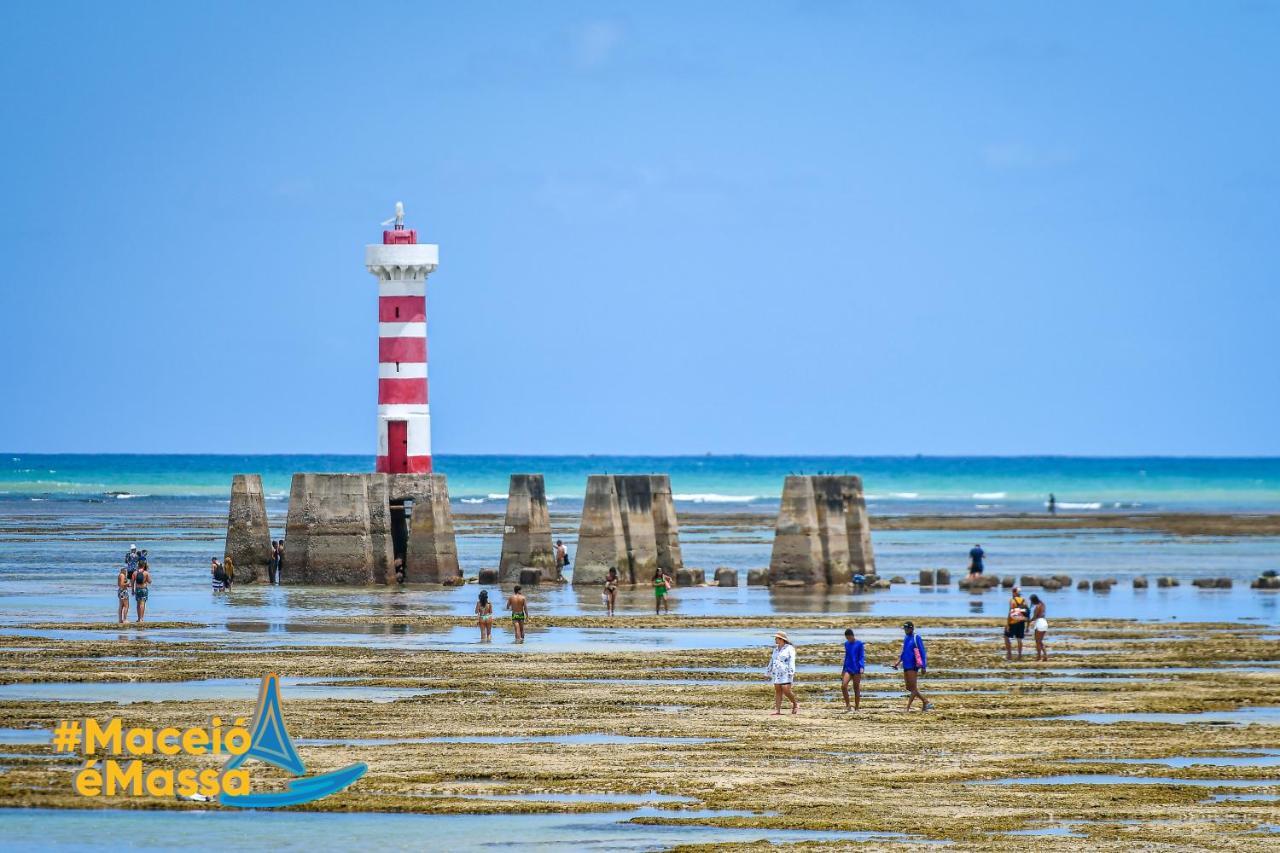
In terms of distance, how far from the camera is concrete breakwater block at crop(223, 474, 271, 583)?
49.7 metres

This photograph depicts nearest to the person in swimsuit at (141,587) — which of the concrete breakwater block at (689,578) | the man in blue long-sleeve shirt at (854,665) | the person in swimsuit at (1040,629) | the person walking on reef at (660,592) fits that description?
the person walking on reef at (660,592)

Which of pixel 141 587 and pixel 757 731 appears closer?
pixel 757 731

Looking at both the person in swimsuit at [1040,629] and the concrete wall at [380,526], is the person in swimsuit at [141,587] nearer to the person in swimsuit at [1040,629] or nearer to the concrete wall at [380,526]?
the concrete wall at [380,526]

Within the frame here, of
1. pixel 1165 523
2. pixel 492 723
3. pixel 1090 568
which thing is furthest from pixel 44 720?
pixel 1165 523

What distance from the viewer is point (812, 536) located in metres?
50.6

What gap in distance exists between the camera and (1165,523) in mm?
102812

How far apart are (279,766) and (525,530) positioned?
29.9 m

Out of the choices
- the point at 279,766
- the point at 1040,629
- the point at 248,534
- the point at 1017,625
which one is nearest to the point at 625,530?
the point at 248,534

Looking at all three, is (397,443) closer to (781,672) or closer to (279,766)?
(781,672)

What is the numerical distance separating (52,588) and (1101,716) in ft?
93.2

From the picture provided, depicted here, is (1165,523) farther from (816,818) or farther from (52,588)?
(816,818)

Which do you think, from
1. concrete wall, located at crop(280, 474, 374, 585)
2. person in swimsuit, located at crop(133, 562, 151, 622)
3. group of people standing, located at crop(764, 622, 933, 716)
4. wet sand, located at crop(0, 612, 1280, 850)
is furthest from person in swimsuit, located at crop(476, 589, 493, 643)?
concrete wall, located at crop(280, 474, 374, 585)

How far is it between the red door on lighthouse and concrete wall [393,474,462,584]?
663 millimetres

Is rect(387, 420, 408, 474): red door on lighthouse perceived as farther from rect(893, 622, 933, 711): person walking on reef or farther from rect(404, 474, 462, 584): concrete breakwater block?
rect(893, 622, 933, 711): person walking on reef
